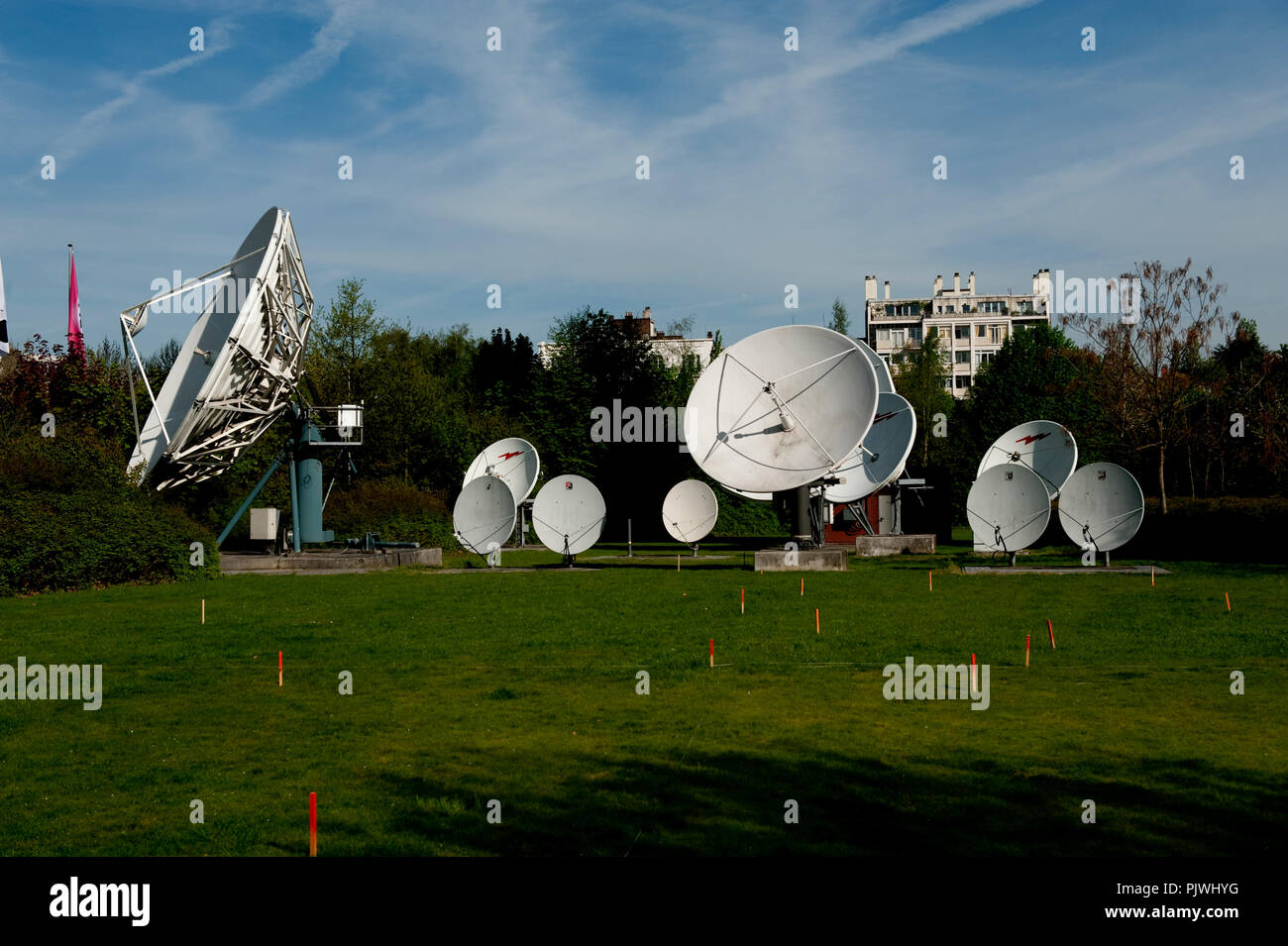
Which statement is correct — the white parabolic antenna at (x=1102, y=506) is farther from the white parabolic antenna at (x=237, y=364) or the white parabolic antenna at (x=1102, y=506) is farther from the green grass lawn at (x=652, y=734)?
the white parabolic antenna at (x=237, y=364)

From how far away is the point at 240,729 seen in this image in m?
13.9

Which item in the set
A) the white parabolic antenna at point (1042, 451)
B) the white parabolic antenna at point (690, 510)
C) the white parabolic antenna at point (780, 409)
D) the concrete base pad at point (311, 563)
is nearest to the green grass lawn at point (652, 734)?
the white parabolic antenna at point (780, 409)

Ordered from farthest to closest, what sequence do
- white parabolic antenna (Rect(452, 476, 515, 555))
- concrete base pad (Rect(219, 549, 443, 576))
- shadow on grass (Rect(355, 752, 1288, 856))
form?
1. white parabolic antenna (Rect(452, 476, 515, 555))
2. concrete base pad (Rect(219, 549, 443, 576))
3. shadow on grass (Rect(355, 752, 1288, 856))

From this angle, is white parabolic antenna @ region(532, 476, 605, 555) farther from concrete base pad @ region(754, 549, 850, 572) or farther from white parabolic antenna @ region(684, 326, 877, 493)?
concrete base pad @ region(754, 549, 850, 572)

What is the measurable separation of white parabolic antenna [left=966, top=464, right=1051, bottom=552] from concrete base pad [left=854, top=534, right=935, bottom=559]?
10624mm

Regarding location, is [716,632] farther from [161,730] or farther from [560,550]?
[560,550]

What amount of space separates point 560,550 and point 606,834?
31.5 meters

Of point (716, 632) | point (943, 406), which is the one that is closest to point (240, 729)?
point (716, 632)

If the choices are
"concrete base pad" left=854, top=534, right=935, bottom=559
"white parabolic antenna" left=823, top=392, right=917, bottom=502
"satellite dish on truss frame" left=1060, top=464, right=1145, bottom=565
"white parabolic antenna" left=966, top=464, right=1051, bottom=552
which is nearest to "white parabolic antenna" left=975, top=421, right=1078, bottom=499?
"white parabolic antenna" left=823, top=392, right=917, bottom=502

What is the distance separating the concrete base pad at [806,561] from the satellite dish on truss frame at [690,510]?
691 cm

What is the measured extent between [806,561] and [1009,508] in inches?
276

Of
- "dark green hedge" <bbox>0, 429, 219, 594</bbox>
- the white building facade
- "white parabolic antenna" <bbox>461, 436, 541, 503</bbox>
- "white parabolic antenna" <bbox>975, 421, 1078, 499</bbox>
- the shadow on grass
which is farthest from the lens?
the white building facade

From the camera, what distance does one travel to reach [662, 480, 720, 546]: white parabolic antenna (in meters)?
45.0

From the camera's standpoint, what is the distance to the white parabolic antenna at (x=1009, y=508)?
36125mm
